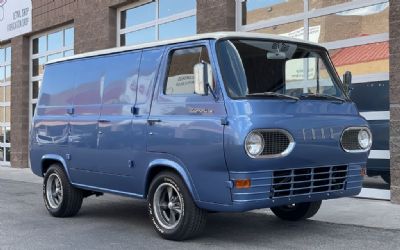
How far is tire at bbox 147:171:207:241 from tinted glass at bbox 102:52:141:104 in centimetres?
112

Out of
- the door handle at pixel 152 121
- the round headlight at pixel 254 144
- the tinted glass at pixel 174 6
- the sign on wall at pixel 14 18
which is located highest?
the sign on wall at pixel 14 18

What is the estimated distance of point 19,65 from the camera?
1888cm

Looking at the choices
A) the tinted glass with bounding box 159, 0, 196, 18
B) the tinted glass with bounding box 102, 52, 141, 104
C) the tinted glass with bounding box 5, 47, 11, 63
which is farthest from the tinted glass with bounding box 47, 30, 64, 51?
the tinted glass with bounding box 102, 52, 141, 104

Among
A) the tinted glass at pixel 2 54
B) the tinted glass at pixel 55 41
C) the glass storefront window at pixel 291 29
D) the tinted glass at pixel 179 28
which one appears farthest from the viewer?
the tinted glass at pixel 2 54

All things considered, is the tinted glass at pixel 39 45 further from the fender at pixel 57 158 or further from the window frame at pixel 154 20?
the fender at pixel 57 158

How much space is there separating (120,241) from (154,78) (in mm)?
1870

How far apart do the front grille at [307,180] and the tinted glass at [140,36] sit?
8.77m

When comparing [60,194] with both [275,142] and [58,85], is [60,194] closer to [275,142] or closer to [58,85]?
[58,85]

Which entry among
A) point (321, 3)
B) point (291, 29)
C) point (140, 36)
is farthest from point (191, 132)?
point (140, 36)

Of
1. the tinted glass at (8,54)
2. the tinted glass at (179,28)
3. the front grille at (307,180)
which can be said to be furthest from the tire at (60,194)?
the tinted glass at (8,54)

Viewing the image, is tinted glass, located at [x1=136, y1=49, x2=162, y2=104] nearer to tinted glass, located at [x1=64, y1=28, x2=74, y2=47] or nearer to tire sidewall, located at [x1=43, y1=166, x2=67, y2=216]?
tire sidewall, located at [x1=43, y1=166, x2=67, y2=216]

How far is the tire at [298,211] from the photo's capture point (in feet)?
23.7

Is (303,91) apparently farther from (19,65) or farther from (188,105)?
(19,65)

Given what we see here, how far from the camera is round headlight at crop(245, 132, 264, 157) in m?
5.41
